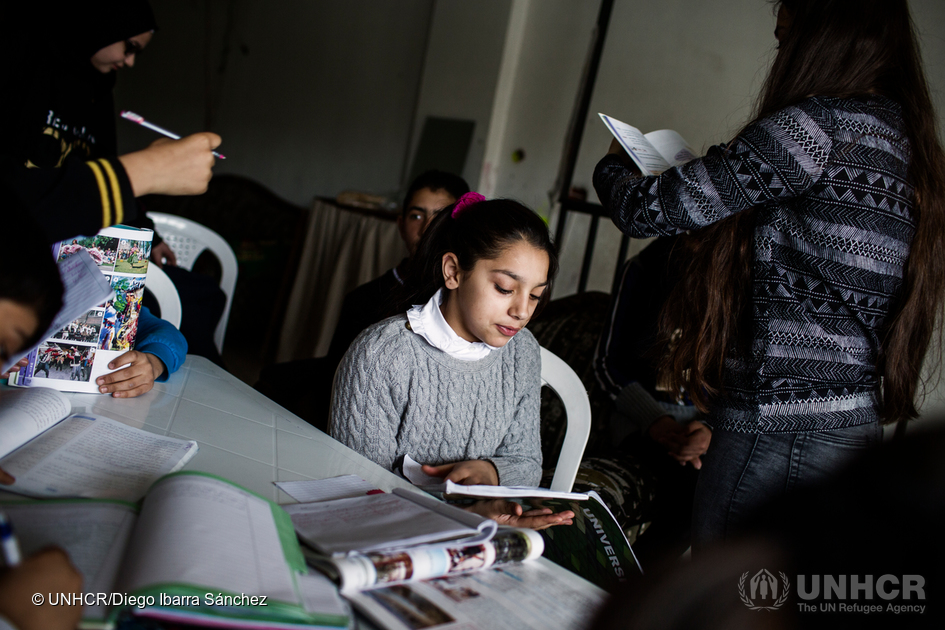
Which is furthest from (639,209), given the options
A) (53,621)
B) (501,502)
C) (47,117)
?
(47,117)

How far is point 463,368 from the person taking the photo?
4.47 feet

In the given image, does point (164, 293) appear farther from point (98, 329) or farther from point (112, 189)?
point (112, 189)

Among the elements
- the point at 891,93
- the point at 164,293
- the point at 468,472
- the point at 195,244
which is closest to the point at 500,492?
the point at 468,472

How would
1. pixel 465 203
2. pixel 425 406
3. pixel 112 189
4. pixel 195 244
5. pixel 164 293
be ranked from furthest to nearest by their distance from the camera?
pixel 195 244
pixel 164 293
pixel 465 203
pixel 425 406
pixel 112 189

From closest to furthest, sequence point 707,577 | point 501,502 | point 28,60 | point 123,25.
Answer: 1. point 707,577
2. point 501,502
3. point 28,60
4. point 123,25

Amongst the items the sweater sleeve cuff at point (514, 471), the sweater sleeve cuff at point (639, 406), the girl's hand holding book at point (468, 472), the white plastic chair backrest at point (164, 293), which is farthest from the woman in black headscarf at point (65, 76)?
the sweater sleeve cuff at point (639, 406)

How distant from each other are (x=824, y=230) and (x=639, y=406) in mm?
881

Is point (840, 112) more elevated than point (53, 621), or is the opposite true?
point (840, 112)

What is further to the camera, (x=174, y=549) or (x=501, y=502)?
(x=501, y=502)

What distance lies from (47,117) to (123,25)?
37 centimetres

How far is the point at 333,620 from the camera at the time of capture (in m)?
0.56

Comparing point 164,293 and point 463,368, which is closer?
point 463,368

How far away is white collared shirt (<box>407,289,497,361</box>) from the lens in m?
1.33

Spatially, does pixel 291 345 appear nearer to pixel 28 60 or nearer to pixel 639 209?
pixel 28 60
